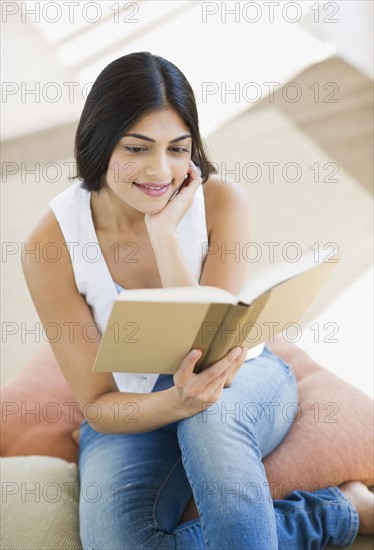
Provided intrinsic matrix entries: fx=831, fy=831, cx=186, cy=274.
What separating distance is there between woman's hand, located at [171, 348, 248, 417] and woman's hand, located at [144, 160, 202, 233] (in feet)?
1.03

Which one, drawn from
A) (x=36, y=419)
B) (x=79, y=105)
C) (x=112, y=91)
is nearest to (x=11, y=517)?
(x=36, y=419)

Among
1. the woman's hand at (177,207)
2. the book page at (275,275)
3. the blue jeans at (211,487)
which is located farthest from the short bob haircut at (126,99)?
the blue jeans at (211,487)

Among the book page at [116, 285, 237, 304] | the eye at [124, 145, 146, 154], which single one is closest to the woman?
the eye at [124, 145, 146, 154]

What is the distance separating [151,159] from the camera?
5.30 feet

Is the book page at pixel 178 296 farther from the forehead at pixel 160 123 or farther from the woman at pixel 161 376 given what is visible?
the forehead at pixel 160 123

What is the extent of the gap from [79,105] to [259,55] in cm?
95

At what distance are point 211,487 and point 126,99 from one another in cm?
74

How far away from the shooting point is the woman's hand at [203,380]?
150 centimetres

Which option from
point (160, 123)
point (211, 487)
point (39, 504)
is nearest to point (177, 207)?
point (160, 123)

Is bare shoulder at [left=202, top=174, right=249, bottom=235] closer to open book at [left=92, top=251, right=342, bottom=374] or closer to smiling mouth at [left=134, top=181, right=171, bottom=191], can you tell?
smiling mouth at [left=134, top=181, right=171, bottom=191]

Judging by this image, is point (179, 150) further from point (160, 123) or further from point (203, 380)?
point (203, 380)

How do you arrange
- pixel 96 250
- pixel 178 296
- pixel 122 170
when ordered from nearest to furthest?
pixel 178 296 < pixel 122 170 < pixel 96 250

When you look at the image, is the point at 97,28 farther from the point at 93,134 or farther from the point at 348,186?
the point at 93,134

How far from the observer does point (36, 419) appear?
203cm
